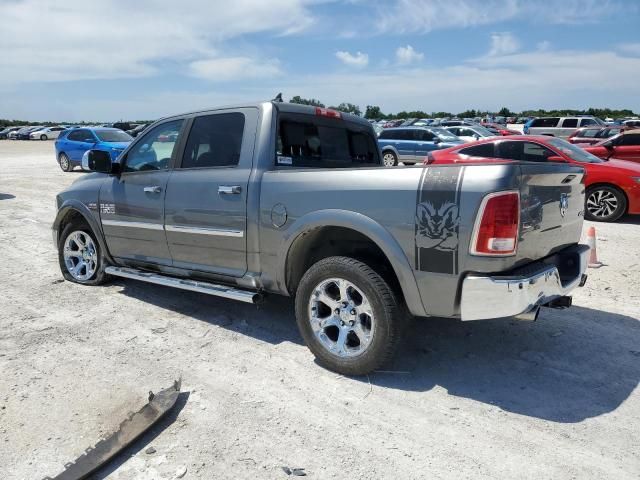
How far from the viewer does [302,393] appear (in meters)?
3.43

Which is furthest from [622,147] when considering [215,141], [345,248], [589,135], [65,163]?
[65,163]

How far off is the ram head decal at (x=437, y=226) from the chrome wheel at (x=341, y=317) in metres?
0.59

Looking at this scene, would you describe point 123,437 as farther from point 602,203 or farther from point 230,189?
point 602,203

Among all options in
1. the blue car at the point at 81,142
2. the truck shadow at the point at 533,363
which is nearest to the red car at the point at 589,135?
the blue car at the point at 81,142

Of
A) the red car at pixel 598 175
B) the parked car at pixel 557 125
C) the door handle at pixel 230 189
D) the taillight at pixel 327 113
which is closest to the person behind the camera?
the door handle at pixel 230 189

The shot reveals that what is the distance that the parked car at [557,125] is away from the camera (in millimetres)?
27797

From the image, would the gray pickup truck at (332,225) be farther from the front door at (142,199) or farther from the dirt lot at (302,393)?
the dirt lot at (302,393)

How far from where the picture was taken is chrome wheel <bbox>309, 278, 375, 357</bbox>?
11.6ft

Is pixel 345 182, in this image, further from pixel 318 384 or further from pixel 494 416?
pixel 494 416

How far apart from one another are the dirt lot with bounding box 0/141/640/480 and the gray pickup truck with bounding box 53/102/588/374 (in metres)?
0.40

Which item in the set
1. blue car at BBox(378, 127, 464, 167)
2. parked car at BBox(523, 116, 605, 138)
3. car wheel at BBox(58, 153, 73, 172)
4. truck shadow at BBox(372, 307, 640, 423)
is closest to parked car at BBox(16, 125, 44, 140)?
car wheel at BBox(58, 153, 73, 172)

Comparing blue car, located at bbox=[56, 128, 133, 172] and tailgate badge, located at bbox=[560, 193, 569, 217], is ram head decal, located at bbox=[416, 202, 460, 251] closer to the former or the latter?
tailgate badge, located at bbox=[560, 193, 569, 217]

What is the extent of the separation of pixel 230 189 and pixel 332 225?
0.97 m

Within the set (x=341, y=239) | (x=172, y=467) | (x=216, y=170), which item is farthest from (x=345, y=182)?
(x=172, y=467)
